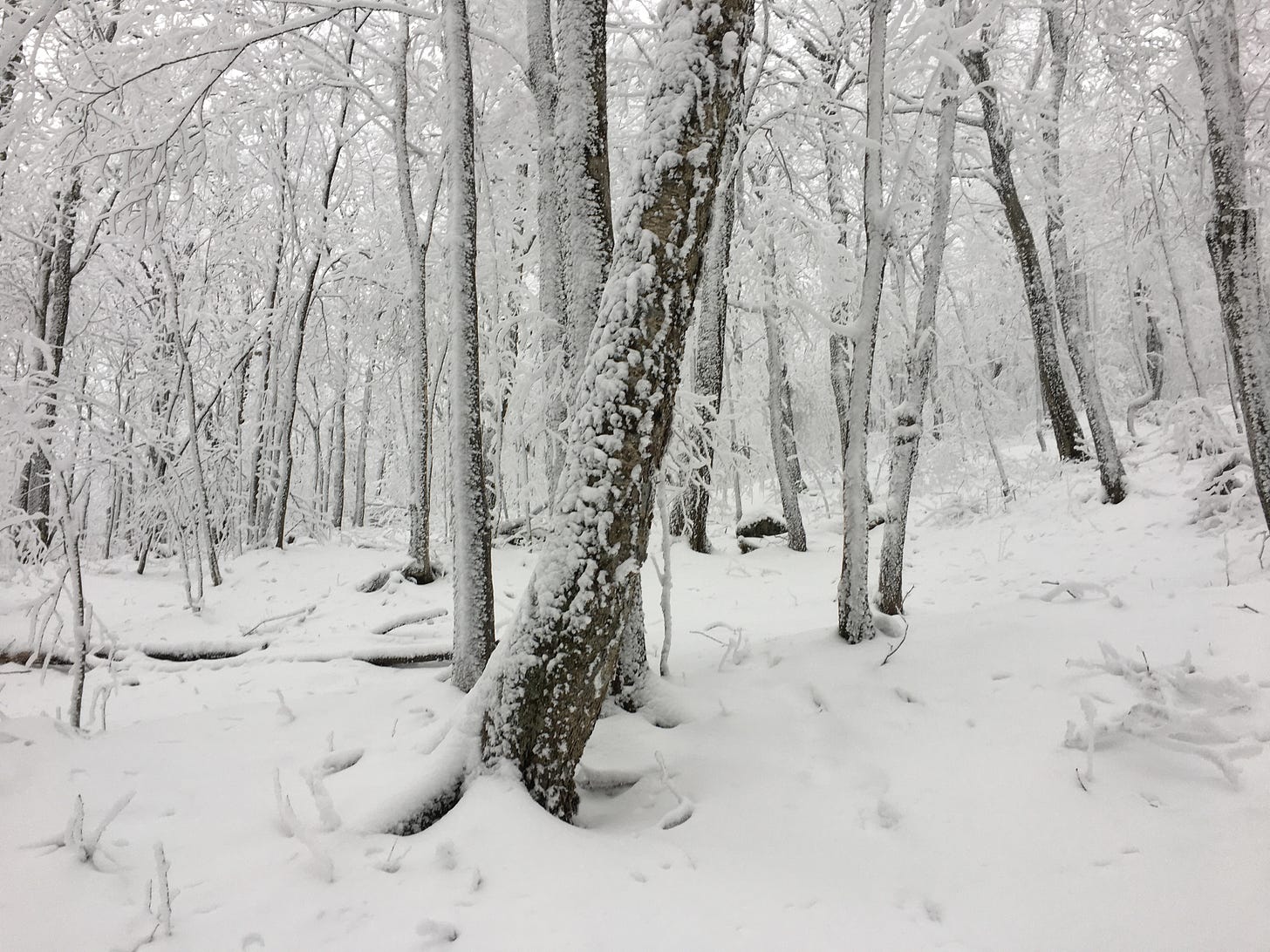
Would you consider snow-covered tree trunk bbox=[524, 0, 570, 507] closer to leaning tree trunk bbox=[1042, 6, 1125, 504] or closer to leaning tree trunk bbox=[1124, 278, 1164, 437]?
leaning tree trunk bbox=[1042, 6, 1125, 504]

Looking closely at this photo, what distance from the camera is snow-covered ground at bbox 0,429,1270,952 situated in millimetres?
2031

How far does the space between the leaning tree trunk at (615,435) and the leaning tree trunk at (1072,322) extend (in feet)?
22.5

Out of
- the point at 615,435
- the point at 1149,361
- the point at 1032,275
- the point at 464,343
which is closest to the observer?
the point at 615,435

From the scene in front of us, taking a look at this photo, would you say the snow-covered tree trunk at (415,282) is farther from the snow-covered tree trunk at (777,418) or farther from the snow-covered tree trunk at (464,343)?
the snow-covered tree trunk at (777,418)

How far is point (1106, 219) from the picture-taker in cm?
1335

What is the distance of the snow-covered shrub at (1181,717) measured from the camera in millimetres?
2709

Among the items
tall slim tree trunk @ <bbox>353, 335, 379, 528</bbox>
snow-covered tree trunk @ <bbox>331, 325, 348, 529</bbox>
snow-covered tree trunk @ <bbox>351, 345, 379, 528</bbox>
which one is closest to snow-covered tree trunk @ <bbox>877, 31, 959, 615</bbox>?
snow-covered tree trunk @ <bbox>331, 325, 348, 529</bbox>

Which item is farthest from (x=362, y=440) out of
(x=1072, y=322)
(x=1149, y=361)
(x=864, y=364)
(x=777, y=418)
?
(x=1149, y=361)

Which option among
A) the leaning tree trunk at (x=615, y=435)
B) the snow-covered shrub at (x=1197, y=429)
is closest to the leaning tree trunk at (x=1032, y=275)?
the snow-covered shrub at (x=1197, y=429)

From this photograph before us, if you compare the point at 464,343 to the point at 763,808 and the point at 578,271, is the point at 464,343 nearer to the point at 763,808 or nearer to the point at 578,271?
the point at 578,271

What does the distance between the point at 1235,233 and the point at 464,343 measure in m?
4.60

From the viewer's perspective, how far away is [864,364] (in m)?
4.12

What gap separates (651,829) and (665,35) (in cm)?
344

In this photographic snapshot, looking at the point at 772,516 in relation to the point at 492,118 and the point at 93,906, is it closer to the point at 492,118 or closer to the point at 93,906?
the point at 492,118
